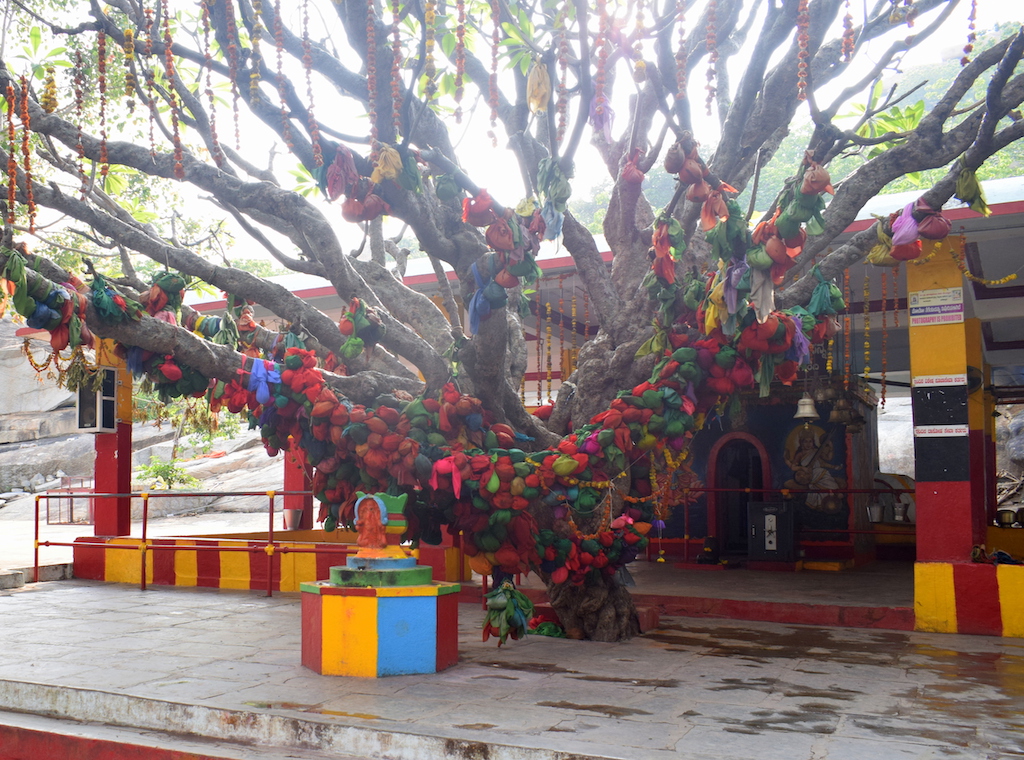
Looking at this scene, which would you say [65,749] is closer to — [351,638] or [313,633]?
[313,633]

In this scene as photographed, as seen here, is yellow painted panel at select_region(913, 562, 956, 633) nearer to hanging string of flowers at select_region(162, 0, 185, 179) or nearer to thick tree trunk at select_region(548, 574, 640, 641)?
thick tree trunk at select_region(548, 574, 640, 641)

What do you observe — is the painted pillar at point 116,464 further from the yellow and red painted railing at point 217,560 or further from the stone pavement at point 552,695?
the stone pavement at point 552,695

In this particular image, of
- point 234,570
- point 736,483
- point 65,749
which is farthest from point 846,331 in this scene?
point 65,749

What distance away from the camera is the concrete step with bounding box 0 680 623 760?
14.7ft

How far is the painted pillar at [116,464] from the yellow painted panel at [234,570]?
5.89 feet

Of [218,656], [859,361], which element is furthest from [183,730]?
[859,361]

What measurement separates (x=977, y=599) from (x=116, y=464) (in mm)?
10615

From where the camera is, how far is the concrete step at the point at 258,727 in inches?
176

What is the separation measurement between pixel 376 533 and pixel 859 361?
13457 mm

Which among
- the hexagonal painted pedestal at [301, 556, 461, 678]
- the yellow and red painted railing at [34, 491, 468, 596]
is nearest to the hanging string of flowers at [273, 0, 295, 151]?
the hexagonal painted pedestal at [301, 556, 461, 678]

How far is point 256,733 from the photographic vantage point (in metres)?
4.90

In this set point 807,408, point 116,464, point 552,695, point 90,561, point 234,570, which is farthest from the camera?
point 807,408

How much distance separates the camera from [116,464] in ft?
39.8

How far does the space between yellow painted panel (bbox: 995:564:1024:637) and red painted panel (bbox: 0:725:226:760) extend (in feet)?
22.7
